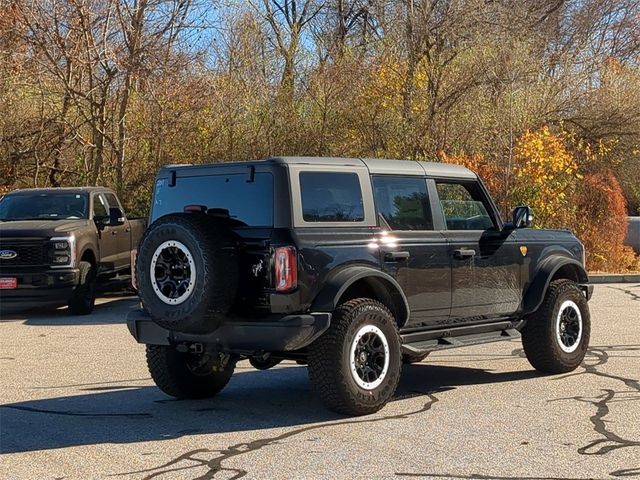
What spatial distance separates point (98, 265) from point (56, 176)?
8826mm

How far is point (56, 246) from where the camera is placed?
15.0 meters

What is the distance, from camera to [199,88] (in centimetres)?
2286

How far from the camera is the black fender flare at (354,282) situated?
7426mm

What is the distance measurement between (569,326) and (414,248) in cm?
226

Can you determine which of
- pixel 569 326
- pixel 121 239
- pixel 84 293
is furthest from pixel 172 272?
pixel 121 239

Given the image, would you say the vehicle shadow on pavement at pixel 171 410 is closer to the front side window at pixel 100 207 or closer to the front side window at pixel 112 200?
the front side window at pixel 100 207

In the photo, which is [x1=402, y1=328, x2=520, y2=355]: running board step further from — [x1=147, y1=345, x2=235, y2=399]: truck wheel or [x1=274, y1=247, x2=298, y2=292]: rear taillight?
[x1=147, y1=345, x2=235, y2=399]: truck wheel

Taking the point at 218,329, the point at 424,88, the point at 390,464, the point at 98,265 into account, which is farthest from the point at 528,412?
the point at 424,88

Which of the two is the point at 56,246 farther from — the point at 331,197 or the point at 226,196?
the point at 331,197

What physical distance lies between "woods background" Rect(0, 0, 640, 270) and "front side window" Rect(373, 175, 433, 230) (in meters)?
12.3

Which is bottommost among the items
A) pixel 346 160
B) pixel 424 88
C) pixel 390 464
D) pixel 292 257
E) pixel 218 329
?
pixel 390 464

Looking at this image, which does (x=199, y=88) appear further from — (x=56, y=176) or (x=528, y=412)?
(x=528, y=412)

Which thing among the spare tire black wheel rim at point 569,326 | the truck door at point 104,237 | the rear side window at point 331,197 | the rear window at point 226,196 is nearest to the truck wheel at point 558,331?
the spare tire black wheel rim at point 569,326

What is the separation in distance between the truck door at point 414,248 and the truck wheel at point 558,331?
1.23 metres
